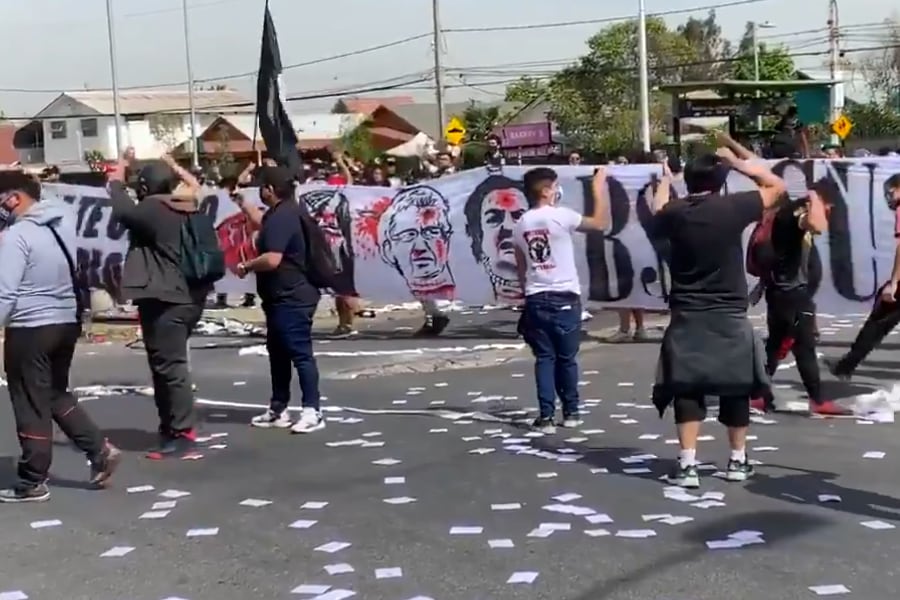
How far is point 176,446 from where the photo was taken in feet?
29.3

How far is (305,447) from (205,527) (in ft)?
6.86

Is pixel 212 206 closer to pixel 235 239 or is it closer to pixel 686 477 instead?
pixel 235 239

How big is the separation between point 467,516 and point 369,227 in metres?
9.27

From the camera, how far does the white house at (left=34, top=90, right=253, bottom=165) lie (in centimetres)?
9031

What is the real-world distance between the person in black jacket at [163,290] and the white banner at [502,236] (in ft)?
19.9

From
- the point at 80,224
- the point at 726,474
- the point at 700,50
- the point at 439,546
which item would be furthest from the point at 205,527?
the point at 700,50

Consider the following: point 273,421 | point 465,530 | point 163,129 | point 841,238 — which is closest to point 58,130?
point 163,129

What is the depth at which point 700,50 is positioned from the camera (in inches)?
3529

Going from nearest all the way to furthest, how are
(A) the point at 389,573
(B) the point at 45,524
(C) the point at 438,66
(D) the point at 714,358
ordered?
(A) the point at 389,573 < (B) the point at 45,524 < (D) the point at 714,358 < (C) the point at 438,66

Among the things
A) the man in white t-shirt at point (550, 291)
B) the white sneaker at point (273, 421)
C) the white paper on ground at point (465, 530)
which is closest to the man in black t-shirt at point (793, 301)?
the man in white t-shirt at point (550, 291)

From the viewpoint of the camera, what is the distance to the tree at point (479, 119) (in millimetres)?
78375

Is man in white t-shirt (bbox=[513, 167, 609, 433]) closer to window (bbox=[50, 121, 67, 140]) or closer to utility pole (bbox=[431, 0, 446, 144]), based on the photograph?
utility pole (bbox=[431, 0, 446, 144])

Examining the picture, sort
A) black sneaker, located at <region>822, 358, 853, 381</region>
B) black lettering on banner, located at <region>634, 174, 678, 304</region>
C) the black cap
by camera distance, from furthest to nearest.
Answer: black lettering on banner, located at <region>634, 174, 678, 304</region> < black sneaker, located at <region>822, 358, 853, 381</region> < the black cap

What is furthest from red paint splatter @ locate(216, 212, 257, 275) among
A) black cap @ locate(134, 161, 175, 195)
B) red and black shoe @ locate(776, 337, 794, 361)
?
red and black shoe @ locate(776, 337, 794, 361)
